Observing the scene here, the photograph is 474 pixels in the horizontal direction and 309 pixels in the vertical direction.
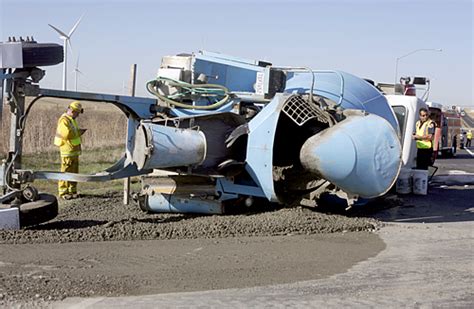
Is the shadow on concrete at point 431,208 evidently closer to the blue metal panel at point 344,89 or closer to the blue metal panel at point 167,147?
the blue metal panel at point 344,89

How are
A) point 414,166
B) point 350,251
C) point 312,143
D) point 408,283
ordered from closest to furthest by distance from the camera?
1. point 408,283
2. point 350,251
3. point 312,143
4. point 414,166

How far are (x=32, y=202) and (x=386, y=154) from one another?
3.93m

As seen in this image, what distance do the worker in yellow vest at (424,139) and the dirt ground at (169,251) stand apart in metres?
3.78

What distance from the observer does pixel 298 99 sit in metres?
7.64

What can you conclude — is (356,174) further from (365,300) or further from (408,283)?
(365,300)

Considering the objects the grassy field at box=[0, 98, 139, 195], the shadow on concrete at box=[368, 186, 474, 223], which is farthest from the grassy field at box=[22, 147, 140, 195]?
the shadow on concrete at box=[368, 186, 474, 223]

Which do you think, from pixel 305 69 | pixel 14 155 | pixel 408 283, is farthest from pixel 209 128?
pixel 408 283

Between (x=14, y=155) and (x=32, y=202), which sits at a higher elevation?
(x=14, y=155)

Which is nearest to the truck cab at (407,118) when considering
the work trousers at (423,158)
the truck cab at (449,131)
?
the work trousers at (423,158)

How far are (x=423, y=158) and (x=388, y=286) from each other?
688cm

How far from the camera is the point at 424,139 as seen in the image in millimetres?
11453

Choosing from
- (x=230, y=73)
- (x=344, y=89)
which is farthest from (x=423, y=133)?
(x=230, y=73)

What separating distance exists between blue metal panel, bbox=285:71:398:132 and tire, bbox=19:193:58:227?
10.7 feet

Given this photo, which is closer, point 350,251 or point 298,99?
point 350,251
